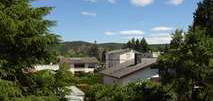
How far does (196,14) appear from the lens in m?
61.5

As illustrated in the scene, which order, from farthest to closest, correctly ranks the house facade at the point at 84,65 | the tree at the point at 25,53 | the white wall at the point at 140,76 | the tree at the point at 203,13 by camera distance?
1. the house facade at the point at 84,65
2. the tree at the point at 203,13
3. the white wall at the point at 140,76
4. the tree at the point at 25,53

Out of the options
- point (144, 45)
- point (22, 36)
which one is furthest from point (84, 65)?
point (22, 36)

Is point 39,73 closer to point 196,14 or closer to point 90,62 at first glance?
point 196,14

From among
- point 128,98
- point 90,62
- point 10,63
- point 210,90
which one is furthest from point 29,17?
point 90,62

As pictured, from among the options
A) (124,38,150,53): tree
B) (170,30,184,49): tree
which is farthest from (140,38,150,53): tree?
(170,30,184,49): tree

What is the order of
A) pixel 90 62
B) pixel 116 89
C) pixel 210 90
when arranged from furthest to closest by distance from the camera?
1. pixel 90 62
2. pixel 116 89
3. pixel 210 90

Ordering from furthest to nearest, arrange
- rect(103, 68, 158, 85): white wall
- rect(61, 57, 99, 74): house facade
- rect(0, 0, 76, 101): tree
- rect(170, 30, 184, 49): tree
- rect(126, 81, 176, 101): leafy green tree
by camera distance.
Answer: rect(61, 57, 99, 74): house facade → rect(103, 68, 158, 85): white wall → rect(126, 81, 176, 101): leafy green tree → rect(170, 30, 184, 49): tree → rect(0, 0, 76, 101): tree

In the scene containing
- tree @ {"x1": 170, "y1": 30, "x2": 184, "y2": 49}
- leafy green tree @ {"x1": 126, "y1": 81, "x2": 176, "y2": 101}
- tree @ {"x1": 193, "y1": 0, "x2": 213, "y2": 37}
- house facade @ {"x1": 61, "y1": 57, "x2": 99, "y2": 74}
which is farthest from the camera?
house facade @ {"x1": 61, "y1": 57, "x2": 99, "y2": 74}

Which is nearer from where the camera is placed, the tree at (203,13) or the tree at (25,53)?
the tree at (25,53)

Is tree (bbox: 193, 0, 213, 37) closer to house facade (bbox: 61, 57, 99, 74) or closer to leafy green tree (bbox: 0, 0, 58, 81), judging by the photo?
leafy green tree (bbox: 0, 0, 58, 81)

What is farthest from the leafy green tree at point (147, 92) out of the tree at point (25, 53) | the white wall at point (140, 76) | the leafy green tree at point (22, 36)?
the white wall at point (140, 76)

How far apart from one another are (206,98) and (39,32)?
642 inches

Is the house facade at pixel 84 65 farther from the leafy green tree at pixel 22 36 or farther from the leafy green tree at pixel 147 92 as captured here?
the leafy green tree at pixel 22 36

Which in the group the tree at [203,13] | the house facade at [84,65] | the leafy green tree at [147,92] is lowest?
the house facade at [84,65]
